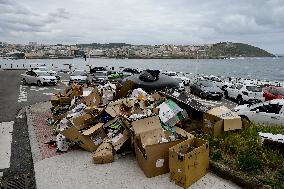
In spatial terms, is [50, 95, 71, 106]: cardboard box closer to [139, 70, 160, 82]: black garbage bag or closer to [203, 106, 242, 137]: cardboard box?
[139, 70, 160, 82]: black garbage bag

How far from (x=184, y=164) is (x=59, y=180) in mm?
3178

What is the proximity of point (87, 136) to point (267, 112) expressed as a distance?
7260 millimetres

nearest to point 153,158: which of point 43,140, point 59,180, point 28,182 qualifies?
point 59,180

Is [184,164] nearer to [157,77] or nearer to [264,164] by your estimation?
[264,164]

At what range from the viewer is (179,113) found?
35.7ft

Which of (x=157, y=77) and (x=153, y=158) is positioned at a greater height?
(x=157, y=77)

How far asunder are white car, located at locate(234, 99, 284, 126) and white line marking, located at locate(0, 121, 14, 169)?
9028 mm

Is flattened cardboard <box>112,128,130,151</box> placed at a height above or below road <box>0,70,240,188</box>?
above

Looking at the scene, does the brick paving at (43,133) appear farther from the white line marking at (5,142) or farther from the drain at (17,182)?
the drain at (17,182)

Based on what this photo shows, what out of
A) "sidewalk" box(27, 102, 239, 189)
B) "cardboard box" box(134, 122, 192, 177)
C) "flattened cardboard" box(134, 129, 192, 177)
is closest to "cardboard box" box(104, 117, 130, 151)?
"sidewalk" box(27, 102, 239, 189)

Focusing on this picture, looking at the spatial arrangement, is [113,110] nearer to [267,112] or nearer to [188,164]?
[188,164]

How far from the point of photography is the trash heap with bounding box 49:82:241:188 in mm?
7906

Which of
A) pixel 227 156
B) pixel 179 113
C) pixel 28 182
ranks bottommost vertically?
pixel 28 182

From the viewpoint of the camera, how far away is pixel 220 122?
1016cm
